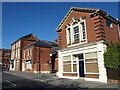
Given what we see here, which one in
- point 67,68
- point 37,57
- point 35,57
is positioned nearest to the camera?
point 67,68

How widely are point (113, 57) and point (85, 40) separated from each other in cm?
452

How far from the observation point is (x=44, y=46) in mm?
41375

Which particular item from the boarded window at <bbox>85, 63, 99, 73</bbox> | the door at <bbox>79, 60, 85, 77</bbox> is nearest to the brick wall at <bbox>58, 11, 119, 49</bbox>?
the boarded window at <bbox>85, 63, 99, 73</bbox>

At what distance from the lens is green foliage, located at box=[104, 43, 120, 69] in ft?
49.0

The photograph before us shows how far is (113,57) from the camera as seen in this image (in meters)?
15.1

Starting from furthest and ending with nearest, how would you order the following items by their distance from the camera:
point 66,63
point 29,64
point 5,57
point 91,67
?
point 5,57, point 29,64, point 66,63, point 91,67

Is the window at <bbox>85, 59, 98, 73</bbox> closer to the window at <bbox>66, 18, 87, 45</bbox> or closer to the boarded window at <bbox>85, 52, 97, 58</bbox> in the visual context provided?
the boarded window at <bbox>85, 52, 97, 58</bbox>

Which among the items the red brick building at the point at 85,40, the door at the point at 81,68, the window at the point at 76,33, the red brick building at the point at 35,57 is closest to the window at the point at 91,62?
the red brick building at the point at 85,40

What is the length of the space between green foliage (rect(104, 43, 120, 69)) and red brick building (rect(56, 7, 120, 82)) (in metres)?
0.76

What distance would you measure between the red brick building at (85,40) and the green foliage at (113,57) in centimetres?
76

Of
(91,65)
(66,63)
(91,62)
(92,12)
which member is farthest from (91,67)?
(92,12)

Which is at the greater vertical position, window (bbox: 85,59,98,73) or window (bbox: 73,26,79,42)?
window (bbox: 73,26,79,42)

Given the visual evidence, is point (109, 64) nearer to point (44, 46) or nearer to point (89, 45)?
point (89, 45)

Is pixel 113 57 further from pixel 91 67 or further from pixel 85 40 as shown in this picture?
pixel 85 40
